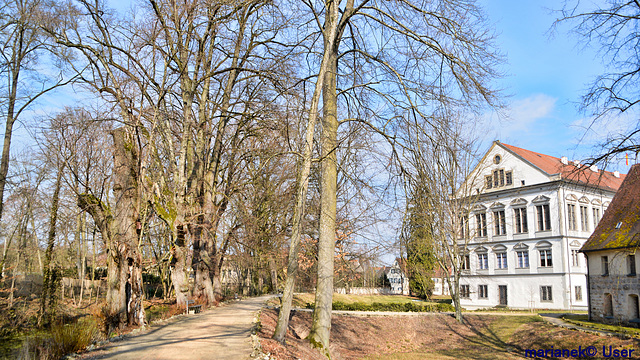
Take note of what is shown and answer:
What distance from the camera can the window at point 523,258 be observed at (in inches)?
1484

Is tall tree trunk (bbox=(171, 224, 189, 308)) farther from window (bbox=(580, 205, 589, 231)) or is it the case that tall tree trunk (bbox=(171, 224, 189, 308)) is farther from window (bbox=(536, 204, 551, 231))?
window (bbox=(580, 205, 589, 231))

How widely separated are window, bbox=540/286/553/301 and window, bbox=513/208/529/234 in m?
5.29

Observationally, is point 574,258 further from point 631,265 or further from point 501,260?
point 631,265

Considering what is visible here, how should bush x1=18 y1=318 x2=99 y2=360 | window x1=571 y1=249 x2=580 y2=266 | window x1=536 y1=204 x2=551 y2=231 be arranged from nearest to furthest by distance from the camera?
bush x1=18 y1=318 x2=99 y2=360
window x1=571 y1=249 x2=580 y2=266
window x1=536 y1=204 x2=551 y2=231

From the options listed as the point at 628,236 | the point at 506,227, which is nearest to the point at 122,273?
the point at 628,236

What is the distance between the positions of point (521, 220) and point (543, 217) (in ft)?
6.83

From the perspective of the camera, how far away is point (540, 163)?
39.9 meters

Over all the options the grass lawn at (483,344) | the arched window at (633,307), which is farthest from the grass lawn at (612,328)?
the grass lawn at (483,344)

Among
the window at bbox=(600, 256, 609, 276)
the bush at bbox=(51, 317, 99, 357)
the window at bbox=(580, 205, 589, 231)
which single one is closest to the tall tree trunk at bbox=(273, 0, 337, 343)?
the bush at bbox=(51, 317, 99, 357)

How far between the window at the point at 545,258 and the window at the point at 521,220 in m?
2.51

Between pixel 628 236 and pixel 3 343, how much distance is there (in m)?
25.5

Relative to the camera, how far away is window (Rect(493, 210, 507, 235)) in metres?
39.8

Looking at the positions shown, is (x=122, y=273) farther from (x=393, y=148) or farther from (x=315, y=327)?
(x=393, y=148)

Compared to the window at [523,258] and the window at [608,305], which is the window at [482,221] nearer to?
the window at [523,258]
